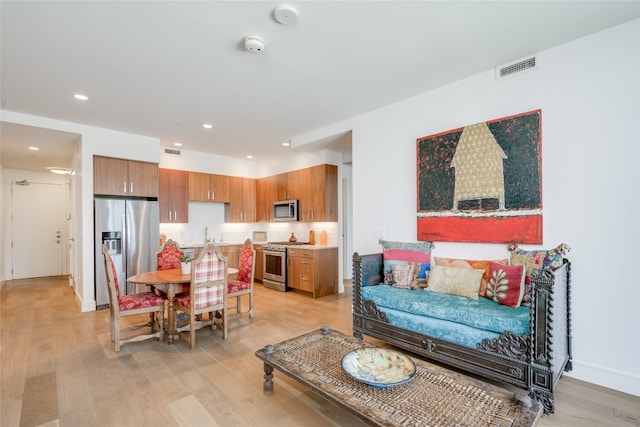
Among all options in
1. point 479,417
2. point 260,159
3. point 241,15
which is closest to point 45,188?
point 260,159

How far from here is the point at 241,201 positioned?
6863 millimetres

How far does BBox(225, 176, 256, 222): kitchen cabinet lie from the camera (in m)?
6.71

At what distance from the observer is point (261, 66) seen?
2867mm

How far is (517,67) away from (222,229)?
5.99 metres

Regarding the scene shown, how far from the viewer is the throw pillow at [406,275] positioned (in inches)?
125

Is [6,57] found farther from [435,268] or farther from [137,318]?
[435,268]

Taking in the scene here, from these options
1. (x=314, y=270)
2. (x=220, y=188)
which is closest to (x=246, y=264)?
(x=314, y=270)

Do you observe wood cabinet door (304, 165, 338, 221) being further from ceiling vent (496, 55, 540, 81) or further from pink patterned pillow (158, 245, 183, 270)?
ceiling vent (496, 55, 540, 81)

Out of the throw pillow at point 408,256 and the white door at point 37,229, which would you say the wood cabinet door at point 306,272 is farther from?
the white door at point 37,229

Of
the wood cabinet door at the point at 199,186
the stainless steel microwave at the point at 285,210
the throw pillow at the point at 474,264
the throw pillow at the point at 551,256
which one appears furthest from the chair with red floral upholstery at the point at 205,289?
the wood cabinet door at the point at 199,186

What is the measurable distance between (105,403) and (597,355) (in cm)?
375

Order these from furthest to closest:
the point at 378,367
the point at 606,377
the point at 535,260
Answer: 1. the point at 535,260
2. the point at 606,377
3. the point at 378,367

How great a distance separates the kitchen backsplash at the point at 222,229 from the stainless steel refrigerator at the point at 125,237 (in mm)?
899

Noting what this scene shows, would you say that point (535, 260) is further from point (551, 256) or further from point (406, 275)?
point (406, 275)
